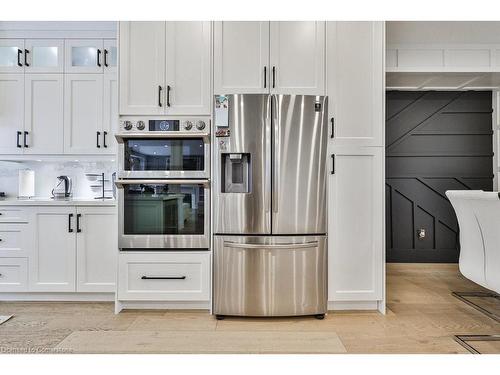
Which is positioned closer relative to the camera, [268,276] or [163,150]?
[268,276]

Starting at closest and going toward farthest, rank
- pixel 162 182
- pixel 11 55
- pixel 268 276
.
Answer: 1. pixel 268 276
2. pixel 162 182
3. pixel 11 55

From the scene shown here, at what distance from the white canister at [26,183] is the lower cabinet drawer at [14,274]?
71 centimetres

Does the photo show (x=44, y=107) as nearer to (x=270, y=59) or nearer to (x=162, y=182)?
(x=162, y=182)

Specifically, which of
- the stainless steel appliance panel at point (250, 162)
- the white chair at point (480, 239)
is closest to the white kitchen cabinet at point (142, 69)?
the stainless steel appliance panel at point (250, 162)

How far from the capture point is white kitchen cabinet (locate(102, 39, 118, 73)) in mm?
3049

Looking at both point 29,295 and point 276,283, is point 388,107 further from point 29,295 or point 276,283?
point 29,295

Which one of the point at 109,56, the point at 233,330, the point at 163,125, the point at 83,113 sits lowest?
the point at 233,330

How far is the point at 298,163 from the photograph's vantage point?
2467mm

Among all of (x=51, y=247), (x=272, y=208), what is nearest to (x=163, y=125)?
(x=272, y=208)

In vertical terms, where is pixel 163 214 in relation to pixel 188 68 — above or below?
below

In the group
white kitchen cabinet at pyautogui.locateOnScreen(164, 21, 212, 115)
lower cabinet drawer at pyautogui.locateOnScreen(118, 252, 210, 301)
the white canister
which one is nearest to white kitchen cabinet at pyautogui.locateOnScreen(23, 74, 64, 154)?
the white canister

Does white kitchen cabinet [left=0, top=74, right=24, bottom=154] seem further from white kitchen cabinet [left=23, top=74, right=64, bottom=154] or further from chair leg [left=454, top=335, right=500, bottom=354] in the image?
chair leg [left=454, top=335, right=500, bottom=354]

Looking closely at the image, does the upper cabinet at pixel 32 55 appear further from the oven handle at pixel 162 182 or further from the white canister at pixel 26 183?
the oven handle at pixel 162 182

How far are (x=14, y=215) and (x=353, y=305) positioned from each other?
2.86m
